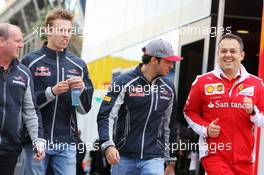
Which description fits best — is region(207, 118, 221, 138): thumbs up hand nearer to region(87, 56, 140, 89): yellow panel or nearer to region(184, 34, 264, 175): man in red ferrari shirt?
region(184, 34, 264, 175): man in red ferrari shirt

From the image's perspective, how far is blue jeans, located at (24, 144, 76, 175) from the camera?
599 centimetres

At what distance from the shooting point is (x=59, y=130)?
20.2ft

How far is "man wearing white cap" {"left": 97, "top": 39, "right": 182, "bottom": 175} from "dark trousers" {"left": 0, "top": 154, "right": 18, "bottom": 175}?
0.96 metres

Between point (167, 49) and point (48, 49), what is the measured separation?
117 centimetres

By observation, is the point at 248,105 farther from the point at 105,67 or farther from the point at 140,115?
the point at 105,67

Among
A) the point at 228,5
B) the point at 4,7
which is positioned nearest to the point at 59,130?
the point at 228,5

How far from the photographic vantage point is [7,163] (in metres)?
5.35

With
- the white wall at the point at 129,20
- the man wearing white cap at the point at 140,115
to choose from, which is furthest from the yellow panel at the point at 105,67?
the man wearing white cap at the point at 140,115

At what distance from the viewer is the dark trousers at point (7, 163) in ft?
17.4

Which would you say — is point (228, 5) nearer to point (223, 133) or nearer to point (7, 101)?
point (223, 133)

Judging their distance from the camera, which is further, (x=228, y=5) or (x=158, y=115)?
(x=228, y=5)

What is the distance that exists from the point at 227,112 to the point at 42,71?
1809 millimetres

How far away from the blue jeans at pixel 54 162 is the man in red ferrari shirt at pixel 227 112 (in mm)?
1235

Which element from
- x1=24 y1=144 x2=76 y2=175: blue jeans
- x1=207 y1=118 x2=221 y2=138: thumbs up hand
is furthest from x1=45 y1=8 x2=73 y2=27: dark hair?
x1=207 y1=118 x2=221 y2=138: thumbs up hand
